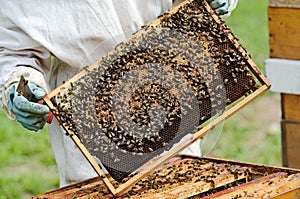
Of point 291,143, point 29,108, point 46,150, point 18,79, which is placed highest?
point 18,79

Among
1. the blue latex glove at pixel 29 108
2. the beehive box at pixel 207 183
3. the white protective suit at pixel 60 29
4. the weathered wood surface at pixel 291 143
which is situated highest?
the white protective suit at pixel 60 29

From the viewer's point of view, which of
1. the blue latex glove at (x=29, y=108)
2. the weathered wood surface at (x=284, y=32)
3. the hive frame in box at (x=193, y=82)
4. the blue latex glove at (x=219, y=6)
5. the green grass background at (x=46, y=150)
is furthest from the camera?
the green grass background at (x=46, y=150)

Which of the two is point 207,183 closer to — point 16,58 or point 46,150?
point 16,58

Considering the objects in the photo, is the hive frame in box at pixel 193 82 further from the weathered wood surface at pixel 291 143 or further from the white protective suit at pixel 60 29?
the weathered wood surface at pixel 291 143

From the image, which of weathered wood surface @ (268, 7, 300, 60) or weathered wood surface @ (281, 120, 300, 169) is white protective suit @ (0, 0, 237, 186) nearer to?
weathered wood surface @ (268, 7, 300, 60)

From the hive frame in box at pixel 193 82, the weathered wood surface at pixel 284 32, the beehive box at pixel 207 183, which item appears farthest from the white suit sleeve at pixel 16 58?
the weathered wood surface at pixel 284 32

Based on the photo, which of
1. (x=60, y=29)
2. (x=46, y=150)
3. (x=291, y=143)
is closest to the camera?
(x=60, y=29)

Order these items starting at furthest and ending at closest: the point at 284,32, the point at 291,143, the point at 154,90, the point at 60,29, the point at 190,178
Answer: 1. the point at 291,143
2. the point at 284,32
3. the point at 60,29
4. the point at 190,178
5. the point at 154,90

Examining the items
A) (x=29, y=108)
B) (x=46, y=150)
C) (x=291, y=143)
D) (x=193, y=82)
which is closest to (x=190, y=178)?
(x=193, y=82)
